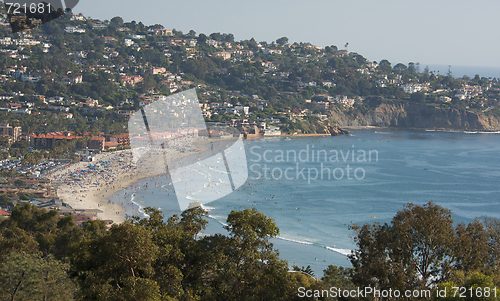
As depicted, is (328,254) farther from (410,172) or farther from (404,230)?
(410,172)

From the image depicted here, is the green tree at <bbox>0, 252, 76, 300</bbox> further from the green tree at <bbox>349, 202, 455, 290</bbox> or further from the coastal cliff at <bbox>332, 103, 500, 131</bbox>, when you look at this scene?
the coastal cliff at <bbox>332, 103, 500, 131</bbox>

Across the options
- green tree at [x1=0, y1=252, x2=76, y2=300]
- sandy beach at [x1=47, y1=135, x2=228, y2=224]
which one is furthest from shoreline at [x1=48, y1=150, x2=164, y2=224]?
green tree at [x1=0, y1=252, x2=76, y2=300]

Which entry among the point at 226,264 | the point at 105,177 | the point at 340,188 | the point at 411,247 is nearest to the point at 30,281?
the point at 226,264

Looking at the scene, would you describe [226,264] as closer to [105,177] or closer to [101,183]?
[101,183]

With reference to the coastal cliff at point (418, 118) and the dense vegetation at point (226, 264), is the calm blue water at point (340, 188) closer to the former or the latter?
the dense vegetation at point (226, 264)

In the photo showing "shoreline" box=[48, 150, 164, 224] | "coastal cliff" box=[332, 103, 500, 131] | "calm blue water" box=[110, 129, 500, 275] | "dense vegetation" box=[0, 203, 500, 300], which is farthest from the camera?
"coastal cliff" box=[332, 103, 500, 131]

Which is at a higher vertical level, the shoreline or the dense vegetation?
the dense vegetation
